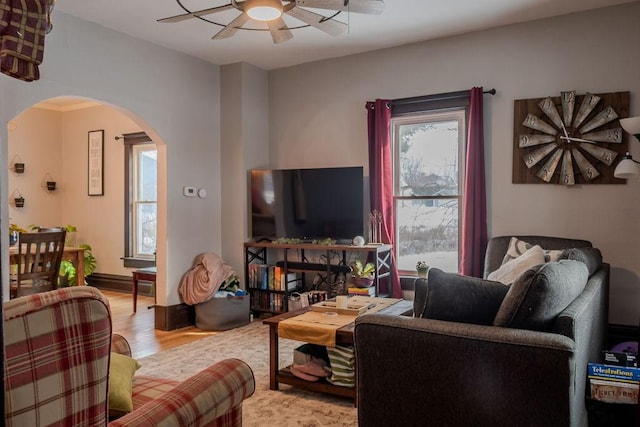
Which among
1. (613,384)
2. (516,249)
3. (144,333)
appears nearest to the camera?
(613,384)

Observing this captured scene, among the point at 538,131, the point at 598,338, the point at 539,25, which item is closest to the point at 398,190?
the point at 538,131

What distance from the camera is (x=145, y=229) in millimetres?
7035

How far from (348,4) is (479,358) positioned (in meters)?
2.12

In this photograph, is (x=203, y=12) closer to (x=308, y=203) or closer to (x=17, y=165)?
(x=308, y=203)

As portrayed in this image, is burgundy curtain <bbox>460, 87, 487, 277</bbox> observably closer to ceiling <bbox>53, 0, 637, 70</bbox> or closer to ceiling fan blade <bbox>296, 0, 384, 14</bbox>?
ceiling <bbox>53, 0, 637, 70</bbox>

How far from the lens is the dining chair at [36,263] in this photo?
4270 millimetres

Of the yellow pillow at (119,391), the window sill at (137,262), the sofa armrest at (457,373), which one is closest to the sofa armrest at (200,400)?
the yellow pillow at (119,391)

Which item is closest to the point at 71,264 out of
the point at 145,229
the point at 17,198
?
the point at 145,229

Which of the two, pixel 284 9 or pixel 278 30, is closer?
pixel 284 9

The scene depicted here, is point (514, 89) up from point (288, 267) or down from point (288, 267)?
up

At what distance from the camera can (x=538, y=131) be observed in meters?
4.27

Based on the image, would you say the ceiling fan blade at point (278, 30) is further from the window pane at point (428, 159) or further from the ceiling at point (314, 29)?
the window pane at point (428, 159)

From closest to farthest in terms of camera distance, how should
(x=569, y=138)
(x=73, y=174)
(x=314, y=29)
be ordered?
(x=569, y=138), (x=314, y=29), (x=73, y=174)

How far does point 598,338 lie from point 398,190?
2471 mm
